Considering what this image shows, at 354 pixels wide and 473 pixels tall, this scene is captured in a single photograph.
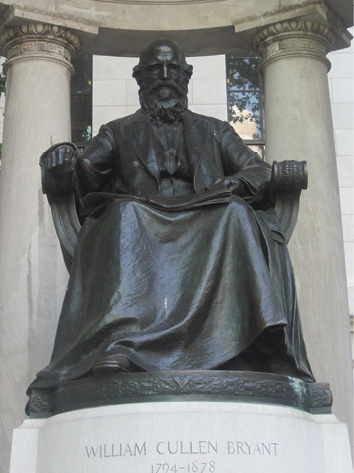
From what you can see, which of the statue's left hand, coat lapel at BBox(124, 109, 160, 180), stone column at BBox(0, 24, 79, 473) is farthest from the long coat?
stone column at BBox(0, 24, 79, 473)

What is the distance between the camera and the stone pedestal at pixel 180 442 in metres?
5.57

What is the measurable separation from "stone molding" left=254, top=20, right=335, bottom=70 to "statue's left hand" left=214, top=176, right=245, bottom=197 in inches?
160

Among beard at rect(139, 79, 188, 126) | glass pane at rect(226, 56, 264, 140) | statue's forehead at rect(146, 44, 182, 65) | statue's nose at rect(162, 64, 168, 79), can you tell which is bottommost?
beard at rect(139, 79, 188, 126)

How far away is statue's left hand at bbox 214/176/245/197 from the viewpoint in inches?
299

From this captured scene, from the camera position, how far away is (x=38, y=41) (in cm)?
1124

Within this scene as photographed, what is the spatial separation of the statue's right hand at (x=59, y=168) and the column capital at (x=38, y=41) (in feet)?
13.2

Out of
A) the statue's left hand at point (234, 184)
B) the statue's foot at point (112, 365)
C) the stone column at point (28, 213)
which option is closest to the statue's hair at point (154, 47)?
the statue's left hand at point (234, 184)

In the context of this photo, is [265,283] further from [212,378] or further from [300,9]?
[300,9]

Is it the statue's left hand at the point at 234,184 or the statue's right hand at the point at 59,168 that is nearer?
the statue's right hand at the point at 59,168

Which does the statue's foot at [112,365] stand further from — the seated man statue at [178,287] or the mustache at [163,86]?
the mustache at [163,86]

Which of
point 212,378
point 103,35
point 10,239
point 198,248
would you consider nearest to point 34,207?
point 10,239

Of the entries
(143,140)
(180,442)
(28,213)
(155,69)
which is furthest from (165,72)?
(180,442)

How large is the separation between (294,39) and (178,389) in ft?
21.4

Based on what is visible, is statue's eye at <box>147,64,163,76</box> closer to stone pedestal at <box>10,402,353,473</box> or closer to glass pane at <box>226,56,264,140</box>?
stone pedestal at <box>10,402,353,473</box>
